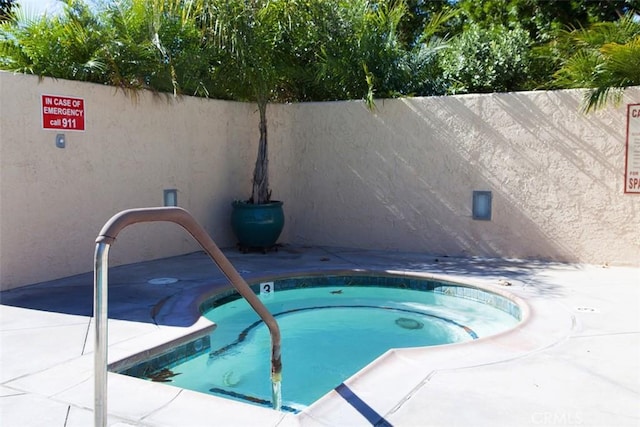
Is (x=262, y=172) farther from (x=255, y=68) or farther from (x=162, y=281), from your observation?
(x=162, y=281)

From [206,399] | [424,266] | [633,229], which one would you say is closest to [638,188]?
[633,229]

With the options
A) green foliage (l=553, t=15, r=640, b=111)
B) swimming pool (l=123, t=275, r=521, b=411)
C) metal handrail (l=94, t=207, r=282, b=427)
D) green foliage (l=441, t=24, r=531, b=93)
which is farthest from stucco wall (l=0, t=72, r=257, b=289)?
green foliage (l=553, t=15, r=640, b=111)

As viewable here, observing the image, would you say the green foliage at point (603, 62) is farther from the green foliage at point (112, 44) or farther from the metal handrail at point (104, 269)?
the metal handrail at point (104, 269)

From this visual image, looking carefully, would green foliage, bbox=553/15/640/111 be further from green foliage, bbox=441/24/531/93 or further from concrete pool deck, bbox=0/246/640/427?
concrete pool deck, bbox=0/246/640/427

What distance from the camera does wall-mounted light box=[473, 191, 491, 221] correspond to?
27.6 ft

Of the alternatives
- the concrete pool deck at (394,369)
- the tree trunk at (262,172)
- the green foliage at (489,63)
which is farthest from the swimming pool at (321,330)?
the green foliage at (489,63)

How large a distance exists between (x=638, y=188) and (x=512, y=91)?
2.44 meters

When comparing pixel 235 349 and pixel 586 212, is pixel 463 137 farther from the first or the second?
pixel 235 349

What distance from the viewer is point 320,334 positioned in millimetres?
5973

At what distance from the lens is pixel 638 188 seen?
24.2 feet

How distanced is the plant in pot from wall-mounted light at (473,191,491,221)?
3087mm

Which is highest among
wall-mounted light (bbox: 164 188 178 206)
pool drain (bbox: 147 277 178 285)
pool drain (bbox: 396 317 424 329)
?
wall-mounted light (bbox: 164 188 178 206)

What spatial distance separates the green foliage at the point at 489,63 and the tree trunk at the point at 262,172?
10.2 ft

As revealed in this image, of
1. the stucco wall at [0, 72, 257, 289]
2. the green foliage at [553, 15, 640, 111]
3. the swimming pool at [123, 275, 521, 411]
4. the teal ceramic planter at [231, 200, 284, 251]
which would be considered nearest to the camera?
the swimming pool at [123, 275, 521, 411]
